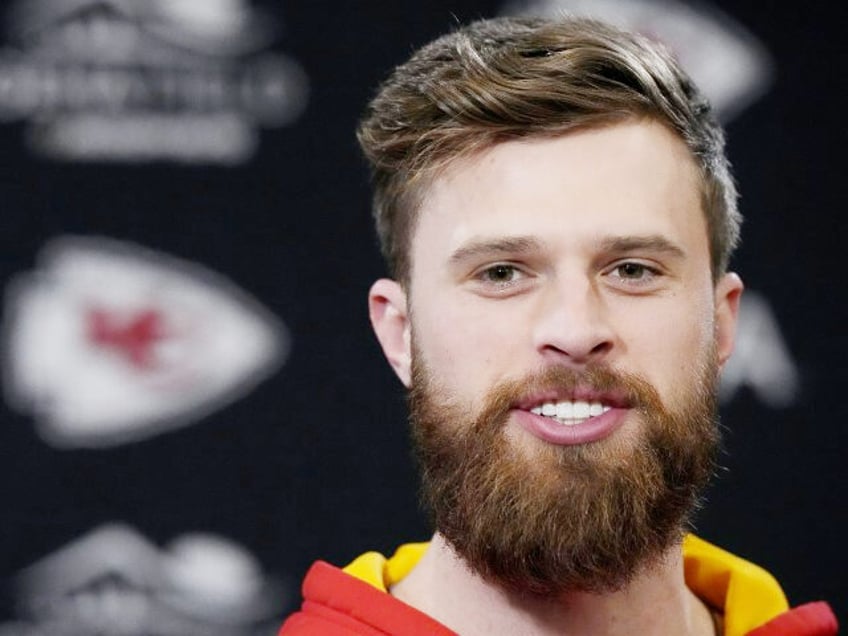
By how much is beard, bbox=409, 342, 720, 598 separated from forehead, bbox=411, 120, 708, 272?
11cm

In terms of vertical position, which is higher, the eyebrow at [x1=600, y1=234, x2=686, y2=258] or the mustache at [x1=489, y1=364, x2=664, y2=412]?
the eyebrow at [x1=600, y1=234, x2=686, y2=258]

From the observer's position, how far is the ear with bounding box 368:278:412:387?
132 cm

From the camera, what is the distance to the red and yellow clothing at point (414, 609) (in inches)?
48.1

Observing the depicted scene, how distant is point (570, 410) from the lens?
115 cm

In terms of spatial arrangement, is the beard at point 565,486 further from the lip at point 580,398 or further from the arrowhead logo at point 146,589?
the arrowhead logo at point 146,589

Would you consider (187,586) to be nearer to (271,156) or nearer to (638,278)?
(271,156)

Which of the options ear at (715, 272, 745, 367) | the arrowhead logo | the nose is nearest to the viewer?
the nose

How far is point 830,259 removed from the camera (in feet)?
6.03

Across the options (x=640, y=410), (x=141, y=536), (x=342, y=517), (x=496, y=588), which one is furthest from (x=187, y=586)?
(x=640, y=410)

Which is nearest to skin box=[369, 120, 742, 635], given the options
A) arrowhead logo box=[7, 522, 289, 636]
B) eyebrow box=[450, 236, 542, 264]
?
eyebrow box=[450, 236, 542, 264]

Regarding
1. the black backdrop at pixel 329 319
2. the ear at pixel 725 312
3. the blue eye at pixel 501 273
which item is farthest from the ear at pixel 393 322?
the black backdrop at pixel 329 319

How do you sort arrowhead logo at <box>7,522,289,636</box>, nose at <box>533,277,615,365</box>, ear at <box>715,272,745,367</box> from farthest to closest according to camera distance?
arrowhead logo at <box>7,522,289,636</box> < ear at <box>715,272,745,367</box> < nose at <box>533,277,615,365</box>

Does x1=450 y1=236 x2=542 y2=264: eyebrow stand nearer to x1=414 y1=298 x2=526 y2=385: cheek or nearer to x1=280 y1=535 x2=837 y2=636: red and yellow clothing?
x1=414 y1=298 x2=526 y2=385: cheek

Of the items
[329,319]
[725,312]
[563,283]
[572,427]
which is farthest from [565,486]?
[329,319]
